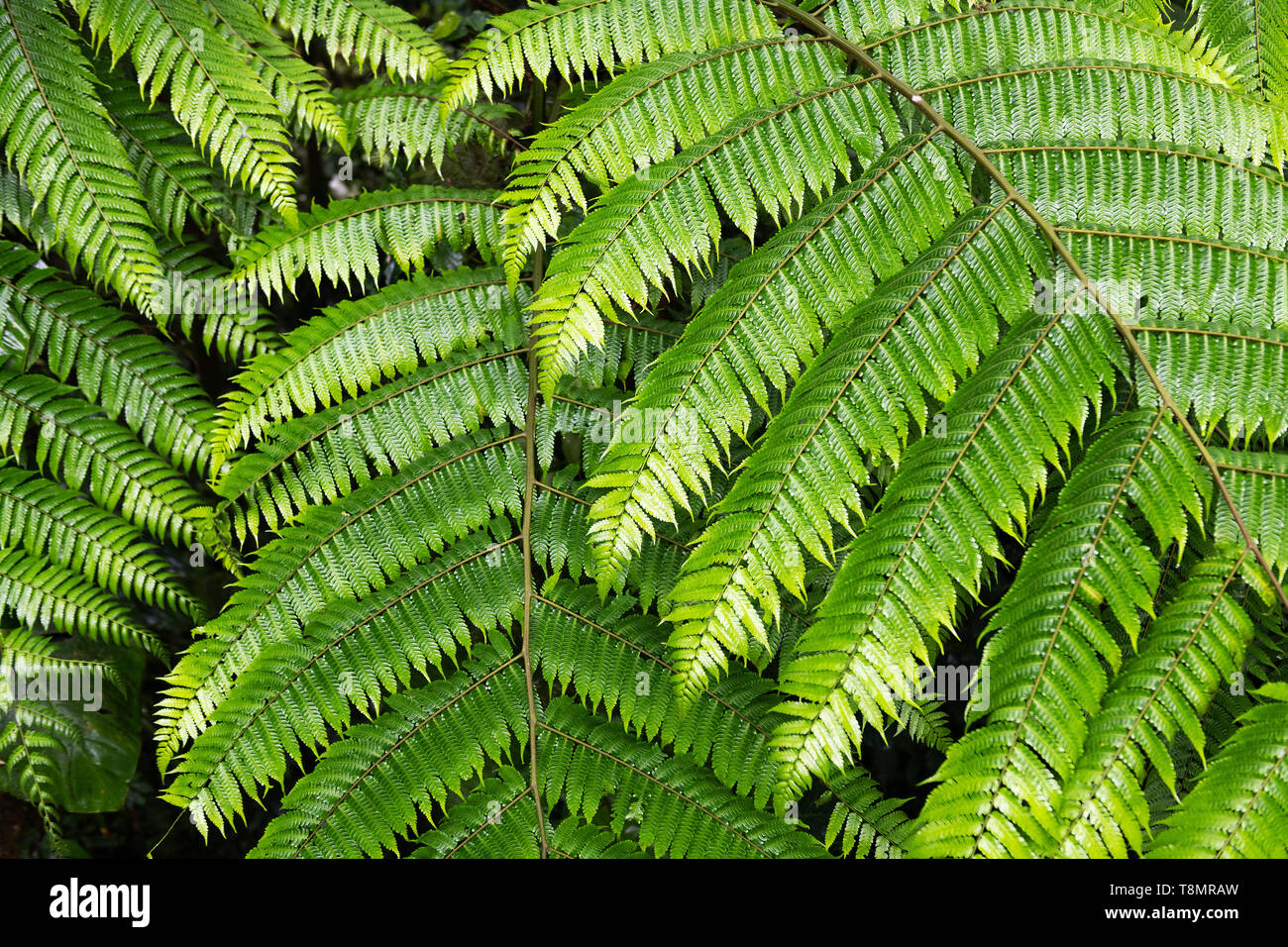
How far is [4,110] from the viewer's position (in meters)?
2.12

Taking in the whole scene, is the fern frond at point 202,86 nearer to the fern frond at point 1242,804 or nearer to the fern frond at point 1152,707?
the fern frond at point 1152,707

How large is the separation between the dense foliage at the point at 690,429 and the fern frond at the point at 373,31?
0.02m

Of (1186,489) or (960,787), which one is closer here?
(960,787)

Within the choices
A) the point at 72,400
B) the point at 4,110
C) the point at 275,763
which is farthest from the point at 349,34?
the point at 275,763

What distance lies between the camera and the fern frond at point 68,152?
2.14 meters

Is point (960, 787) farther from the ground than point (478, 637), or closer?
closer

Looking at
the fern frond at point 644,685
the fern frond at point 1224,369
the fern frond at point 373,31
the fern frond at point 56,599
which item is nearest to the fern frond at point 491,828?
the fern frond at point 644,685

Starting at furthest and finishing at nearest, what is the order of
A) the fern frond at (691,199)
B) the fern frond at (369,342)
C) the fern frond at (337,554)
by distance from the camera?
the fern frond at (369,342) → the fern frond at (337,554) → the fern frond at (691,199)

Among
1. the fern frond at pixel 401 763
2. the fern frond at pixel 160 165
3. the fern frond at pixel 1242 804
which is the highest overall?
the fern frond at pixel 160 165

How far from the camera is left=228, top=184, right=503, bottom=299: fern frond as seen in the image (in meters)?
2.22

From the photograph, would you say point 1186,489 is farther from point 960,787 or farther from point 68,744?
point 68,744

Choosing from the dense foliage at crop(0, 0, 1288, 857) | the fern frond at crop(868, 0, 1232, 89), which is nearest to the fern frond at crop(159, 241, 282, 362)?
the dense foliage at crop(0, 0, 1288, 857)
